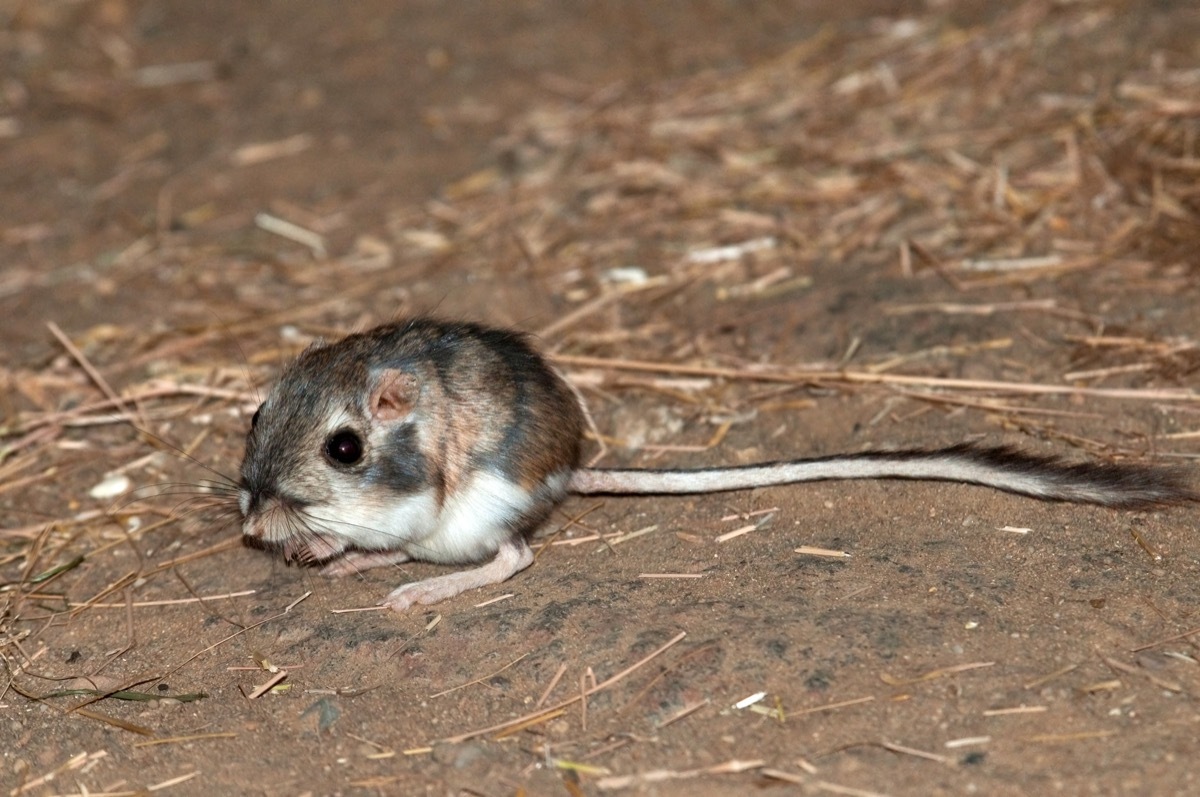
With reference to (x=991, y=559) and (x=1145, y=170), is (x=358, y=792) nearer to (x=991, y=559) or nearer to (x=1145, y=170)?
(x=991, y=559)

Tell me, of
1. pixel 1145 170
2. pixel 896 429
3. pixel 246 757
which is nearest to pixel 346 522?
pixel 246 757

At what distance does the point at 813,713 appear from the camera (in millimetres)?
3662

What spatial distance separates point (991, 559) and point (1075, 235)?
260 centimetres

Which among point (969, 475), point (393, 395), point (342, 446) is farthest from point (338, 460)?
point (969, 475)

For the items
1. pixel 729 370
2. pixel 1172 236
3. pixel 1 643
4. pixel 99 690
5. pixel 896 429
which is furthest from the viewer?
pixel 1172 236

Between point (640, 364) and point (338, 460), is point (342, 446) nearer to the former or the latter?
point (338, 460)

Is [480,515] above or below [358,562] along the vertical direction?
above

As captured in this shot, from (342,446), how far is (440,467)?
0.34 m

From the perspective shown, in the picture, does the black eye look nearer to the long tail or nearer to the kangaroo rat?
the kangaroo rat

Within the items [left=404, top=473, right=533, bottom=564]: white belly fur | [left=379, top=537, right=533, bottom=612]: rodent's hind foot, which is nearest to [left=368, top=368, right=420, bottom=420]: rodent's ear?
[left=404, top=473, right=533, bottom=564]: white belly fur

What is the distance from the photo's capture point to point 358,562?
475 centimetres

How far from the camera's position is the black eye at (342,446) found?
4.38 m

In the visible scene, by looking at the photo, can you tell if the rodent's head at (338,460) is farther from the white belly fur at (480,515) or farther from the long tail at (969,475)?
the long tail at (969,475)

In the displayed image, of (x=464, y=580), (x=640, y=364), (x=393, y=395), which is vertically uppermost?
(x=393, y=395)
